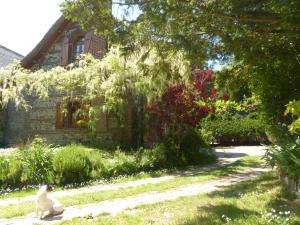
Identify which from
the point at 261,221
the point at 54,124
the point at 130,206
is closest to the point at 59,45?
the point at 54,124

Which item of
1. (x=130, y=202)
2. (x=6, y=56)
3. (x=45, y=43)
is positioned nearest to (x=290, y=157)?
(x=130, y=202)

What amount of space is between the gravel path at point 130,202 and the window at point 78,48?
10.2m

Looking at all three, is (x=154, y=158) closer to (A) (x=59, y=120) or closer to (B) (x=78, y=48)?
(A) (x=59, y=120)

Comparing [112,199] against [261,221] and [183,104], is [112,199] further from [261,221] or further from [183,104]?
[183,104]

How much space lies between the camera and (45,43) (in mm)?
18234

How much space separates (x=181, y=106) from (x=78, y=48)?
6934mm

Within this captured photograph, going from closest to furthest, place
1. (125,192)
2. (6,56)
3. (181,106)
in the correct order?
(125,192) < (181,106) < (6,56)

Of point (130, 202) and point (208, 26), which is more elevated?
point (208, 26)

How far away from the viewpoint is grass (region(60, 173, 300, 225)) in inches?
212

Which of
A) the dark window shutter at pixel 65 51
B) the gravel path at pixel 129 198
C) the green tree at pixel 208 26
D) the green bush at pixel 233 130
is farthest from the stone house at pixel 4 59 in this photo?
the green tree at pixel 208 26

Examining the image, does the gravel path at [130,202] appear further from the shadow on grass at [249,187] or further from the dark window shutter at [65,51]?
the dark window shutter at [65,51]

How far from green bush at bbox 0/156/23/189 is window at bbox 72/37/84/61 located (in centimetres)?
832

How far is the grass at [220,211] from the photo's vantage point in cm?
539

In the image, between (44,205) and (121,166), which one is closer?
(44,205)
